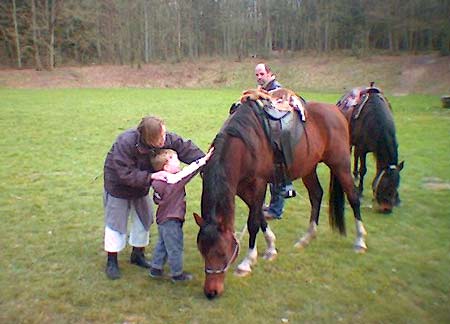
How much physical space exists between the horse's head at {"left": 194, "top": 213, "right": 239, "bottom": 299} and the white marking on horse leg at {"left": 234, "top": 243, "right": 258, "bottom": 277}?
634mm

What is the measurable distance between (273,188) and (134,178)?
7.66ft

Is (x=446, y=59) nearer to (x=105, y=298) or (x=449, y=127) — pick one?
(x=449, y=127)

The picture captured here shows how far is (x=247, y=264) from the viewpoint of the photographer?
4363 millimetres

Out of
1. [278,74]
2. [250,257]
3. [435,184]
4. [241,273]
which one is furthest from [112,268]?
[278,74]

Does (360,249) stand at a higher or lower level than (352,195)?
lower

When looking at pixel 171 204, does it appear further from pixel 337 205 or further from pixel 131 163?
pixel 337 205

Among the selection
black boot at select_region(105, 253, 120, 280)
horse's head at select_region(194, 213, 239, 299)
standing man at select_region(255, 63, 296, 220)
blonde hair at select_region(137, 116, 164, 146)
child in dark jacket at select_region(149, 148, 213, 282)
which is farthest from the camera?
standing man at select_region(255, 63, 296, 220)

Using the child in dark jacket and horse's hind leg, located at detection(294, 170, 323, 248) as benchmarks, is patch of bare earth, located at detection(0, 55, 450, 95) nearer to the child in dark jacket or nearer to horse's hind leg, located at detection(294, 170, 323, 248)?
horse's hind leg, located at detection(294, 170, 323, 248)

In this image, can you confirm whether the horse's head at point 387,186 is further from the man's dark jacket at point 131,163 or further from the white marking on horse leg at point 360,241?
the man's dark jacket at point 131,163

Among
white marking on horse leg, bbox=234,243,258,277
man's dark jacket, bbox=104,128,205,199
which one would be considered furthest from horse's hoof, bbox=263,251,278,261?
man's dark jacket, bbox=104,128,205,199

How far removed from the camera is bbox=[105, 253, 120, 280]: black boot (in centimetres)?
412

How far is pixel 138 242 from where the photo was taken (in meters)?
4.35

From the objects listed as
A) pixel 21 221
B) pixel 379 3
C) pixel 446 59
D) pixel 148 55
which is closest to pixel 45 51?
pixel 148 55

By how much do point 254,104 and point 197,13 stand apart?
38.6 m
